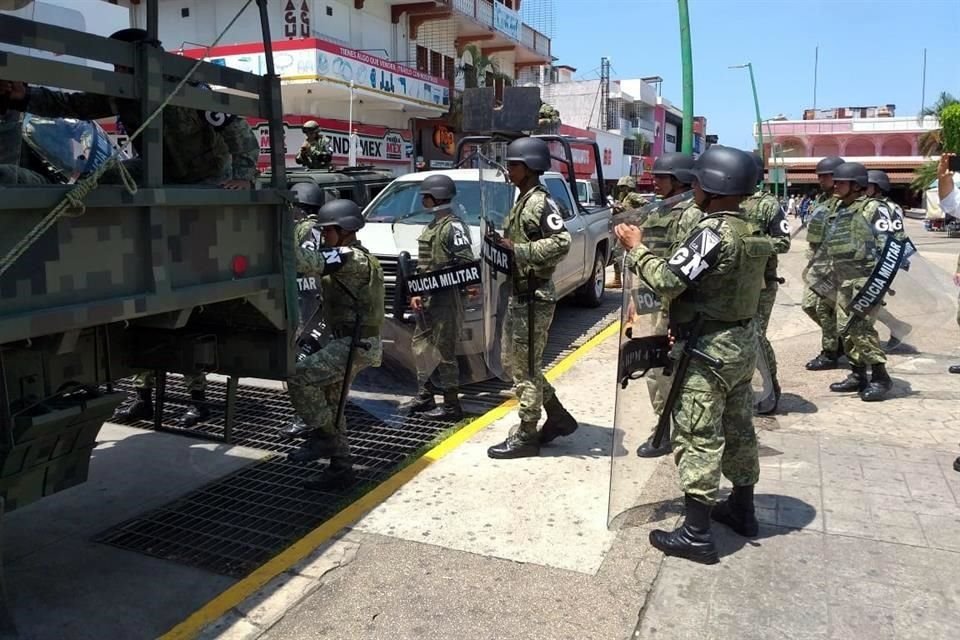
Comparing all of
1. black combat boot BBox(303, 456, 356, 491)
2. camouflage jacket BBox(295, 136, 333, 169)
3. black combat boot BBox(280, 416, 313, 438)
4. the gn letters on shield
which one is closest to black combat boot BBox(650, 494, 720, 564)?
the gn letters on shield

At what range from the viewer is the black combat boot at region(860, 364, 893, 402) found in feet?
20.1

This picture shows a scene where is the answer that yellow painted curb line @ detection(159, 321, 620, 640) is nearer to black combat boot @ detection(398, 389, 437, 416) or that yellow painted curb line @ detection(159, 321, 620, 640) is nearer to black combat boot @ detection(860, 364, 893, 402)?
black combat boot @ detection(398, 389, 437, 416)

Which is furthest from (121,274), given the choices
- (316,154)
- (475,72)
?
(475,72)

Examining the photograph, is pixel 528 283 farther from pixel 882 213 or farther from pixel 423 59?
pixel 423 59

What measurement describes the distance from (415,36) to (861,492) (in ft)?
83.8

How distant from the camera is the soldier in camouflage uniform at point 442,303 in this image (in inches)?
225

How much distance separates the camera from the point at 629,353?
148 inches

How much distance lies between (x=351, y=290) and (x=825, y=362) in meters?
4.80

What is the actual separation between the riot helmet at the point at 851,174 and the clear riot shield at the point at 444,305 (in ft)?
10.4

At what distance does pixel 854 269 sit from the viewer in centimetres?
636

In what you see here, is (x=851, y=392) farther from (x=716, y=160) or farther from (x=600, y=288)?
(x=600, y=288)

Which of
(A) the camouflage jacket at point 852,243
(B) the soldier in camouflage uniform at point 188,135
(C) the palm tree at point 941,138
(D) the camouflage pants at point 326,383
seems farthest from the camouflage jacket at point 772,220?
(C) the palm tree at point 941,138

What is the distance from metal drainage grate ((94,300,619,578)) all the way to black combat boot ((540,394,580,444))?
826 mm

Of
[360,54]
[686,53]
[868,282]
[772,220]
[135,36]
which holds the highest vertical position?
[360,54]
